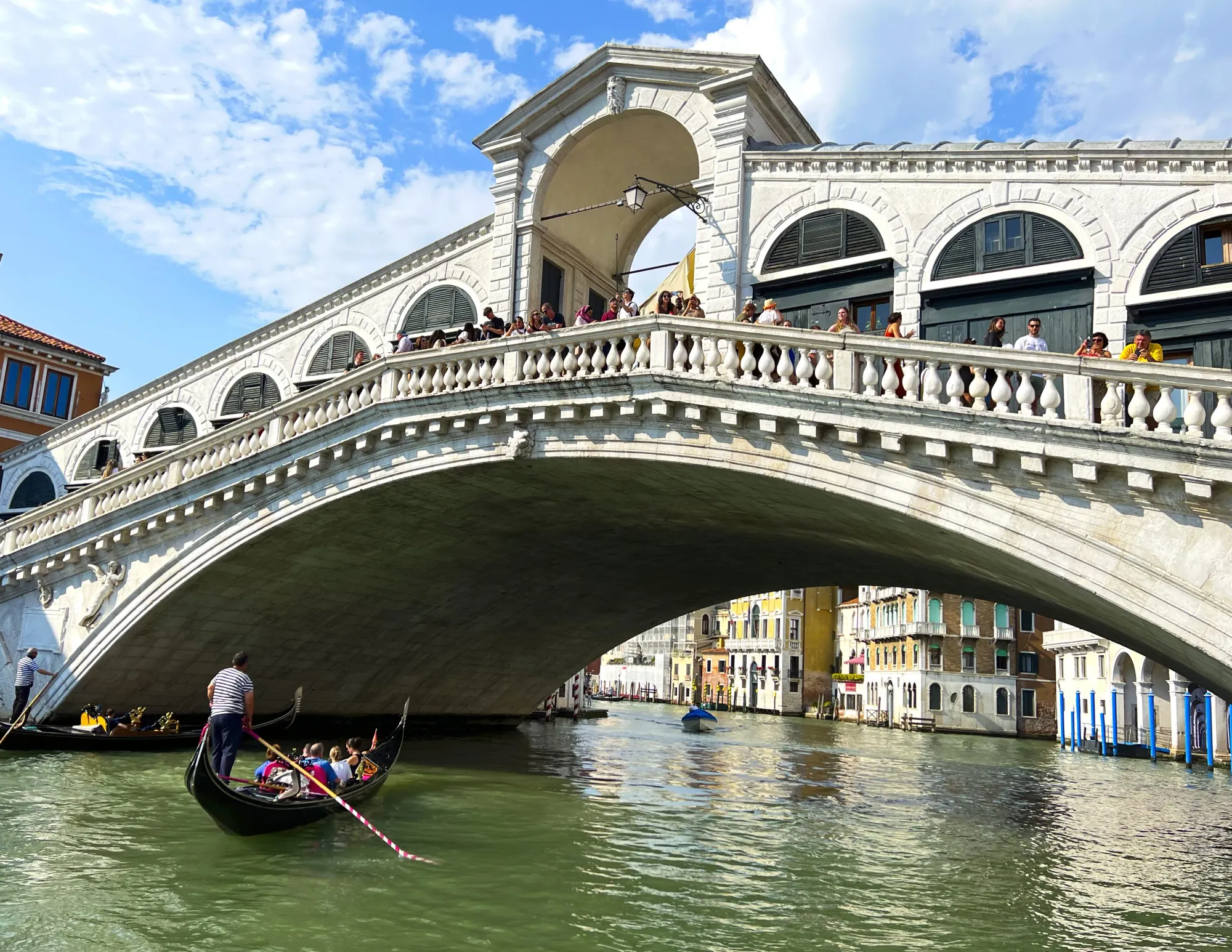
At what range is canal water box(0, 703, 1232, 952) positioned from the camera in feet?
27.2

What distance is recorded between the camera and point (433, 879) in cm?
998

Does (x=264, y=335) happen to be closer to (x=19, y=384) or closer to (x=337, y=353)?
(x=337, y=353)

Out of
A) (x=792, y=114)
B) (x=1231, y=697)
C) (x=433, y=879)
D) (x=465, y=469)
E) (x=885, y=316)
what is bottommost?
(x=433, y=879)

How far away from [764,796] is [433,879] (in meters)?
9.40

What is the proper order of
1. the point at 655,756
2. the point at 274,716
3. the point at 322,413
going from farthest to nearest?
the point at 655,756, the point at 274,716, the point at 322,413

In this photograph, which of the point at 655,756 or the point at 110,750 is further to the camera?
the point at 655,756

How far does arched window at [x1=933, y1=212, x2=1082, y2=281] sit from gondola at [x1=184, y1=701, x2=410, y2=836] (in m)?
10.6

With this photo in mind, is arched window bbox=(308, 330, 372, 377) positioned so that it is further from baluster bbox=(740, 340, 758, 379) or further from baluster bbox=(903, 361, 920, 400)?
baluster bbox=(903, 361, 920, 400)

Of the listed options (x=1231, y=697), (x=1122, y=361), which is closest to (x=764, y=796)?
(x=1231, y=697)

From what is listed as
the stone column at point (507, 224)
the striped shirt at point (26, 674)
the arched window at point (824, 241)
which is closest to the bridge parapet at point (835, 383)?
the arched window at point (824, 241)

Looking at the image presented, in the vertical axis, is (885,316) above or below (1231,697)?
above

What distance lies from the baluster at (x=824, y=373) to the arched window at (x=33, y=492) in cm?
2054

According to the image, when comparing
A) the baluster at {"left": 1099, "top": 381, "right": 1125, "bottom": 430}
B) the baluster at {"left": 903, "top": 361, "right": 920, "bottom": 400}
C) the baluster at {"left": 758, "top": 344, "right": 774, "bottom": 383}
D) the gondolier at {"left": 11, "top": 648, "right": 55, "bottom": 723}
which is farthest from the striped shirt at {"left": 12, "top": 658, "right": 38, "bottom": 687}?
the baluster at {"left": 1099, "top": 381, "right": 1125, "bottom": 430}

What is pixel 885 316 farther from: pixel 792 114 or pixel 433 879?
pixel 433 879
